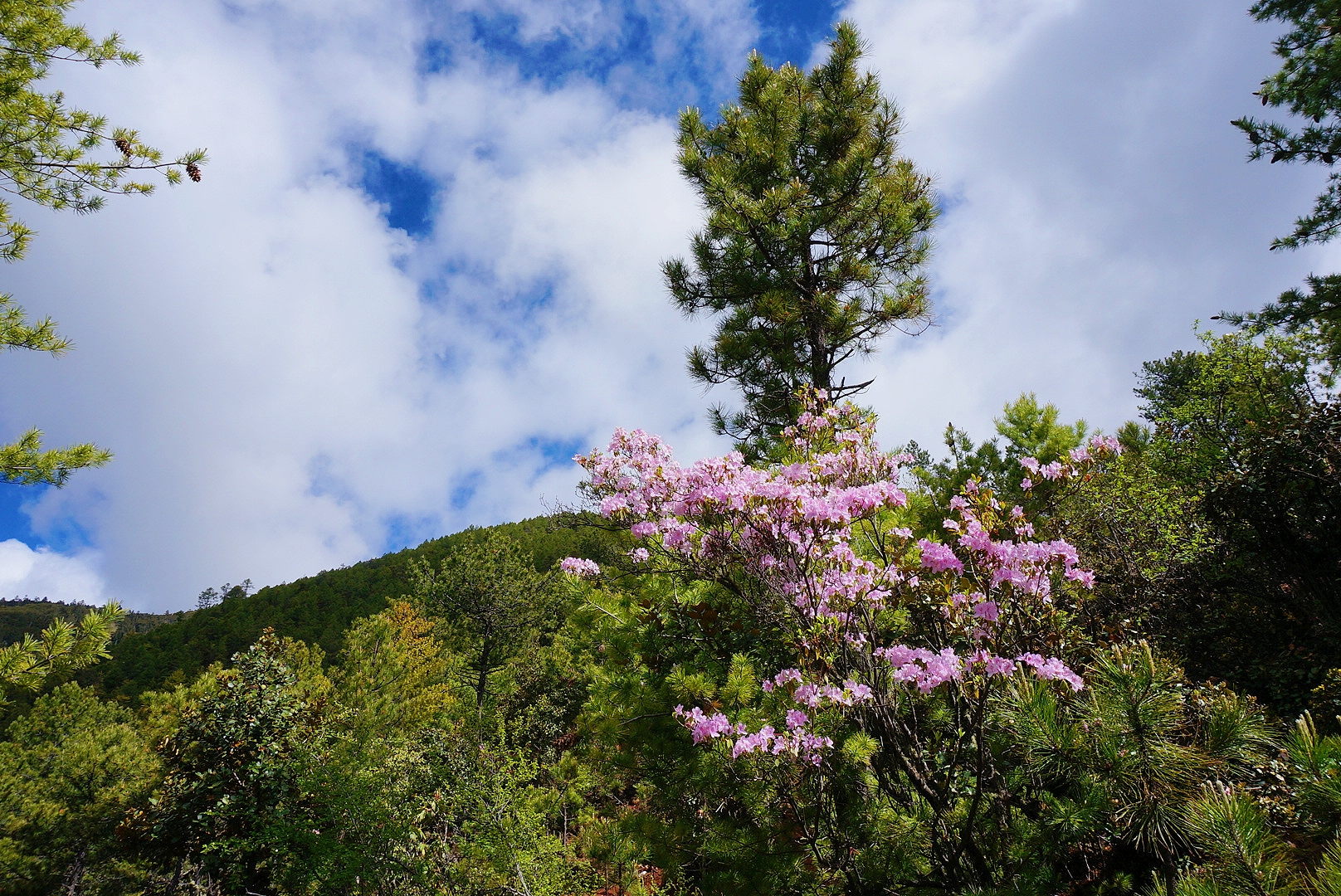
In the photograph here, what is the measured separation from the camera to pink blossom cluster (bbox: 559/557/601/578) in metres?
4.98

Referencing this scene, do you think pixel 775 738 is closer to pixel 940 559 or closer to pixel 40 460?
pixel 940 559

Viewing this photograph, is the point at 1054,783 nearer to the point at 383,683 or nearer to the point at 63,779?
the point at 383,683

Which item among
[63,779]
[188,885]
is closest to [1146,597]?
[188,885]

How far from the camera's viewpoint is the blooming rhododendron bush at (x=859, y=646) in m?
3.02

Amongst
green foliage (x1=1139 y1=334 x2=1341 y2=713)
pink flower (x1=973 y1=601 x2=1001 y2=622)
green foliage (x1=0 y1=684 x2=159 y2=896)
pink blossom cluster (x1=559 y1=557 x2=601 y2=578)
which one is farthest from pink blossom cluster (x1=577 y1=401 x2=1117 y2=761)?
green foliage (x1=0 y1=684 x2=159 y2=896)

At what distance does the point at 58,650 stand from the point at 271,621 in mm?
57588

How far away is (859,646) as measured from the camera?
3268 mm

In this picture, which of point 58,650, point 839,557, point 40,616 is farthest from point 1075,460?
point 40,616

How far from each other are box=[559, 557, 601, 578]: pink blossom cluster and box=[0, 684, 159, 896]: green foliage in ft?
59.1

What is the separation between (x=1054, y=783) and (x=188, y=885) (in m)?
18.6

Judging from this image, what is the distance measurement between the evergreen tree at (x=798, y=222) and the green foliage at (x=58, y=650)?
835 centimetres

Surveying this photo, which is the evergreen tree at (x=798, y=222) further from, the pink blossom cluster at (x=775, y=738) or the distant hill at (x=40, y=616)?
the distant hill at (x=40, y=616)

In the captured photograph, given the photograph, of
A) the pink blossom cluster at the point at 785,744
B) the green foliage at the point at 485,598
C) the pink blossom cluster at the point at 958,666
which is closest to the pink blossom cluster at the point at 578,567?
the pink blossom cluster at the point at 785,744

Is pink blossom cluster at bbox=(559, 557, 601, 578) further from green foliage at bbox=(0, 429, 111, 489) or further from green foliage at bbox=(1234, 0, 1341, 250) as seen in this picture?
green foliage at bbox=(1234, 0, 1341, 250)
